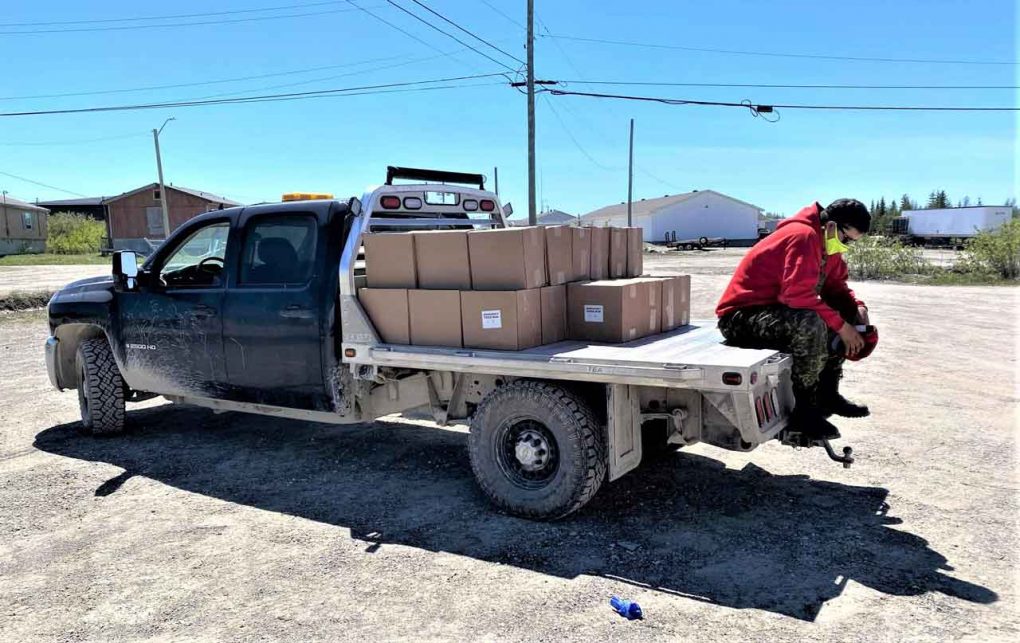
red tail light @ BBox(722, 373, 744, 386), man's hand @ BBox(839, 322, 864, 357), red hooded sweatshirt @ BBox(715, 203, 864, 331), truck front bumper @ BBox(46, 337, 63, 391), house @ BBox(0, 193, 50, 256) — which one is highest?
house @ BBox(0, 193, 50, 256)

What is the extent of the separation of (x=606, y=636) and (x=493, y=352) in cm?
177

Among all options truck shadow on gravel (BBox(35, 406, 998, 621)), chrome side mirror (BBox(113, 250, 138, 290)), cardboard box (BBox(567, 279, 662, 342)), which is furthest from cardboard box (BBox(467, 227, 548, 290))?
chrome side mirror (BBox(113, 250, 138, 290))

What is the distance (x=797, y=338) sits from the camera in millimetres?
4500

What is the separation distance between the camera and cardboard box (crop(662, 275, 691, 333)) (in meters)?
5.29

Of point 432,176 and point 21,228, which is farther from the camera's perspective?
point 21,228

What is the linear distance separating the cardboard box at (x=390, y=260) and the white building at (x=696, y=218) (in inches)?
2393

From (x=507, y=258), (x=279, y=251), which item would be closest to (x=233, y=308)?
(x=279, y=251)

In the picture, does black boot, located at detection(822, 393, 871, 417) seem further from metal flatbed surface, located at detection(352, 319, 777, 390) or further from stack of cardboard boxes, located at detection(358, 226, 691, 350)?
stack of cardboard boxes, located at detection(358, 226, 691, 350)

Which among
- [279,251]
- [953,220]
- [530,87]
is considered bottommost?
[279,251]

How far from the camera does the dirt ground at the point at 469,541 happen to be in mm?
3445

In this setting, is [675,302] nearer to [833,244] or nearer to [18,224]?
[833,244]

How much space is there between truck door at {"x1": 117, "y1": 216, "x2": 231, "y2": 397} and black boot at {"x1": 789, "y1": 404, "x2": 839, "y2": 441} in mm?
4081

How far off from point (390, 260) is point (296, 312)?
34.0 inches

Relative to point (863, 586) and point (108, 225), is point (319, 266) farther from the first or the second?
point (108, 225)
